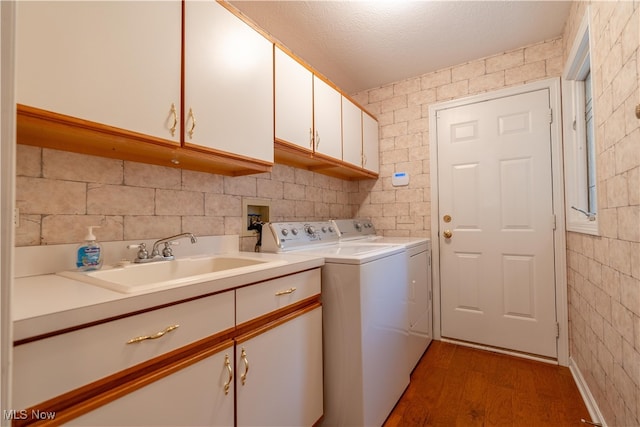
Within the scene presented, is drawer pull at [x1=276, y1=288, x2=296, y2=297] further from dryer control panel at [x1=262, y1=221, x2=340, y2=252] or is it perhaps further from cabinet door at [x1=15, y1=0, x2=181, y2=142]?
cabinet door at [x1=15, y1=0, x2=181, y2=142]

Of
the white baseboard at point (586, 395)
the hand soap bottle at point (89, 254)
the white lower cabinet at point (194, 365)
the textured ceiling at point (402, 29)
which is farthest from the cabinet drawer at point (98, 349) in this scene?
the white baseboard at point (586, 395)

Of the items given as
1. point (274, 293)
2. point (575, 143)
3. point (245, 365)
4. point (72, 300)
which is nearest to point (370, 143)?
point (575, 143)

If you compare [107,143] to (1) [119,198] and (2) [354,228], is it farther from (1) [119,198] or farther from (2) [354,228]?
(2) [354,228]

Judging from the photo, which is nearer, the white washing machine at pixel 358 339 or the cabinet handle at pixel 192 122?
the cabinet handle at pixel 192 122

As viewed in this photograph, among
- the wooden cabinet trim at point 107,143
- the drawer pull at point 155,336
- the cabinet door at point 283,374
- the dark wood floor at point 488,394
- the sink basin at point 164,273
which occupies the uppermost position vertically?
the wooden cabinet trim at point 107,143

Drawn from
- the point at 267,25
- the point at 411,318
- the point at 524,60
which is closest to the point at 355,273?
the point at 411,318

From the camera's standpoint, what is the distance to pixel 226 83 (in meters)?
1.30

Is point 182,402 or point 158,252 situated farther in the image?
point 158,252

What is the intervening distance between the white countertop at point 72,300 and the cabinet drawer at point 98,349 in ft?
0.09

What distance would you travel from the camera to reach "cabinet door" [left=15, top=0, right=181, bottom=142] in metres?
0.79

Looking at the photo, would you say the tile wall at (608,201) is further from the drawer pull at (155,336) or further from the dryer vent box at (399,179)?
the drawer pull at (155,336)

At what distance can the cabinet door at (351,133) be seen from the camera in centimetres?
227

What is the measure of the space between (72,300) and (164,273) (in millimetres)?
621

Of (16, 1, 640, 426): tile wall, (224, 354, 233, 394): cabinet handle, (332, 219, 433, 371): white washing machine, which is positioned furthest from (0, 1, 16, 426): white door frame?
(332, 219, 433, 371): white washing machine
